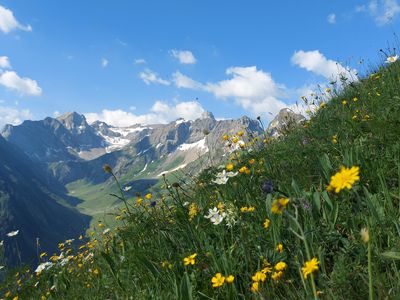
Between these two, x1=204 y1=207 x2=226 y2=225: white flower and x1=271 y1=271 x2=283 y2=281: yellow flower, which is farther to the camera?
x1=204 y1=207 x2=226 y2=225: white flower

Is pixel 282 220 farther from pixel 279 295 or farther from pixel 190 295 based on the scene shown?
pixel 190 295

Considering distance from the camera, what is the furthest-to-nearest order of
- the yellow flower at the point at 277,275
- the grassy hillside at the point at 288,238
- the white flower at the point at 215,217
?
the white flower at the point at 215,217
the yellow flower at the point at 277,275
the grassy hillside at the point at 288,238

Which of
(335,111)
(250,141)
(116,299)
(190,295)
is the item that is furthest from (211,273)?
(335,111)

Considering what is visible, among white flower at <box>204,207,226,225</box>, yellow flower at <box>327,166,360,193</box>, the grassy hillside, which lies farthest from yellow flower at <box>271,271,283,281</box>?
yellow flower at <box>327,166,360,193</box>

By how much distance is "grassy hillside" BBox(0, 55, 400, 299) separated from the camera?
8.12ft

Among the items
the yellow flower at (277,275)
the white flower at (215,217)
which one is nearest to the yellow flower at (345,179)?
the yellow flower at (277,275)

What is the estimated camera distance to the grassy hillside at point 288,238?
2475 mm

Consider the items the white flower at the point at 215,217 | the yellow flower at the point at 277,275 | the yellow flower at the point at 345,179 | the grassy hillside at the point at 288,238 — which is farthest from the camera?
the white flower at the point at 215,217

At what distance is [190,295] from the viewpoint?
9.74 ft

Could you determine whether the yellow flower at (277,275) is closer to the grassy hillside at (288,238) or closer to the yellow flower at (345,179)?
the grassy hillside at (288,238)

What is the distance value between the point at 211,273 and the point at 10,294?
483cm

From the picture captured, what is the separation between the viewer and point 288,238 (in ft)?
11.2

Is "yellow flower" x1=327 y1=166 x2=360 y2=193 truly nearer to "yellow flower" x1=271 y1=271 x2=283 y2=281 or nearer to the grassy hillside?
the grassy hillside

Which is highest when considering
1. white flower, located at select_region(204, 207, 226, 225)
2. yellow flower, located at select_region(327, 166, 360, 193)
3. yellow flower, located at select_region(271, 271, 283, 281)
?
yellow flower, located at select_region(327, 166, 360, 193)
